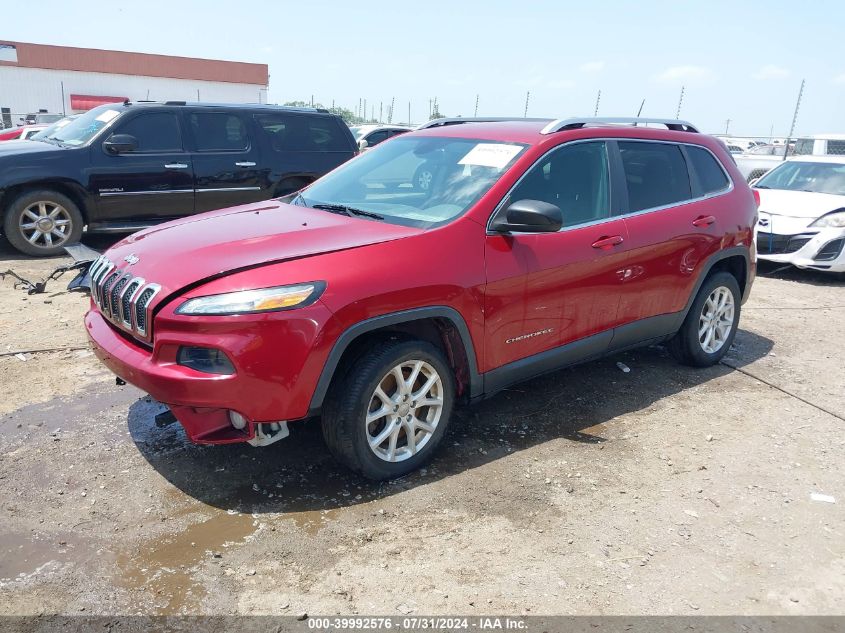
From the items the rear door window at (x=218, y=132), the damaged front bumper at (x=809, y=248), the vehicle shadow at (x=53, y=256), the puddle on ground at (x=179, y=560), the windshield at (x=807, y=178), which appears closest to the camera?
the puddle on ground at (x=179, y=560)

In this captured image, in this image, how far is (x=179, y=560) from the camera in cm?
280

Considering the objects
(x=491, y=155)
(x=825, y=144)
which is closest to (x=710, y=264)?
(x=491, y=155)

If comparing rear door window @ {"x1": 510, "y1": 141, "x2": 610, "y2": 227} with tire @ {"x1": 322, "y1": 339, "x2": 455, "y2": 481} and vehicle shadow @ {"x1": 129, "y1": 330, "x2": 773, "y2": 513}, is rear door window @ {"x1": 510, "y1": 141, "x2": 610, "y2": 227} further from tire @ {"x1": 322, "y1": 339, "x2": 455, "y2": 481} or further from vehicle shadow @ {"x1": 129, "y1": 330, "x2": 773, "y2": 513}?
vehicle shadow @ {"x1": 129, "y1": 330, "x2": 773, "y2": 513}

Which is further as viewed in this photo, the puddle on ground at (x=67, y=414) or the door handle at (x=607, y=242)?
the door handle at (x=607, y=242)

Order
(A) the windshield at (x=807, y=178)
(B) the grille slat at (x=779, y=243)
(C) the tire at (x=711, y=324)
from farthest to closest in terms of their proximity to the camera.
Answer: (A) the windshield at (x=807, y=178), (B) the grille slat at (x=779, y=243), (C) the tire at (x=711, y=324)

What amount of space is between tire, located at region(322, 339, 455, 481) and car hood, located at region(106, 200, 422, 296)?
1.91 ft

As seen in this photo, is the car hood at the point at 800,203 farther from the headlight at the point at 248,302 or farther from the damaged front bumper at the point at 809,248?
the headlight at the point at 248,302

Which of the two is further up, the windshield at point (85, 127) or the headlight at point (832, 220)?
the windshield at point (85, 127)

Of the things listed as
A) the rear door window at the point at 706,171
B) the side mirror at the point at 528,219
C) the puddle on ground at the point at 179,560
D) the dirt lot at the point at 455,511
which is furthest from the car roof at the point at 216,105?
the puddle on ground at the point at 179,560

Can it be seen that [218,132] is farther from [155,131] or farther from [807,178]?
[807,178]

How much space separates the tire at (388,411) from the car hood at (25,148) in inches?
246

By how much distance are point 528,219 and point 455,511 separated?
1.51 metres

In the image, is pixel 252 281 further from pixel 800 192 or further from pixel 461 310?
pixel 800 192

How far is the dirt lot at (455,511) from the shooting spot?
2.66 m
